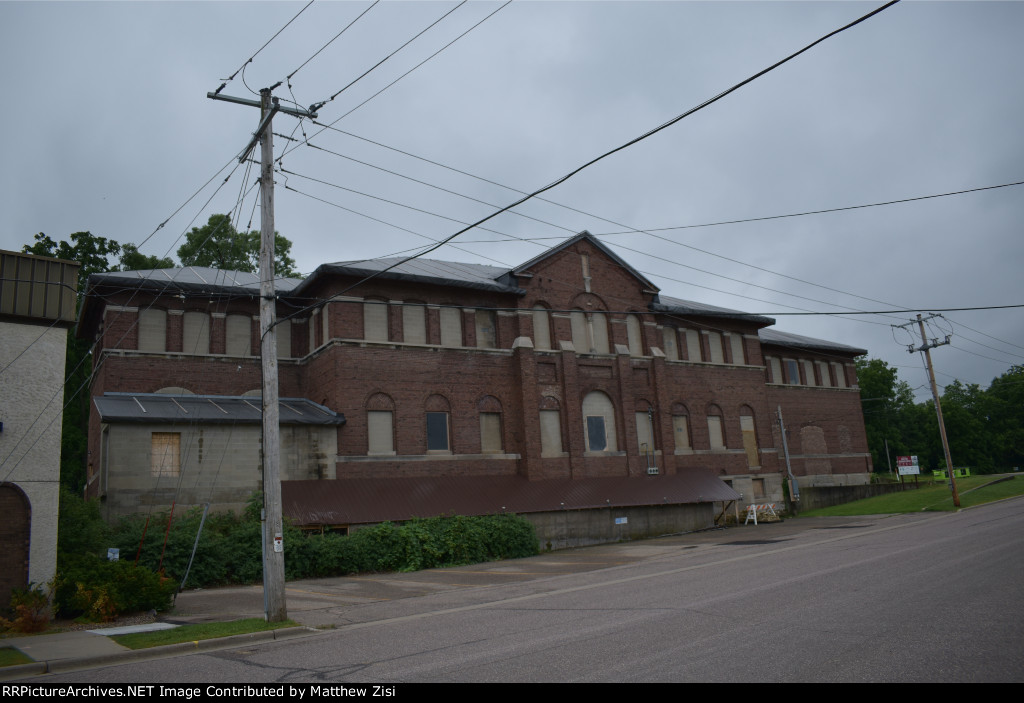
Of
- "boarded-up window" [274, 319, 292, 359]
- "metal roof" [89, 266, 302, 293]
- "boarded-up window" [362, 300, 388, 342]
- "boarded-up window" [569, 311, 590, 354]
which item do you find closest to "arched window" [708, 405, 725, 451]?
"boarded-up window" [569, 311, 590, 354]

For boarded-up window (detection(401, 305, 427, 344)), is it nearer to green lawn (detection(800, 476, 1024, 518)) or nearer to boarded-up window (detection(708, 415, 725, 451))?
boarded-up window (detection(708, 415, 725, 451))

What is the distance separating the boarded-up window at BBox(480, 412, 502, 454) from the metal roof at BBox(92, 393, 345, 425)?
6.48m

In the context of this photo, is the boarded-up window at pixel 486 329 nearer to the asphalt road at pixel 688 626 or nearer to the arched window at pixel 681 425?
the arched window at pixel 681 425

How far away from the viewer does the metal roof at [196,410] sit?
2630 centimetres

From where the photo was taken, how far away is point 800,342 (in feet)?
157

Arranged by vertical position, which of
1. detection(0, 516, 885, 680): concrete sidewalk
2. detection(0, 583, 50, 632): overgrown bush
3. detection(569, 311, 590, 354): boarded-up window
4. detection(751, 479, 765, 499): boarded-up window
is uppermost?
detection(569, 311, 590, 354): boarded-up window

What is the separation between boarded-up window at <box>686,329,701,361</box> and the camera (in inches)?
1614

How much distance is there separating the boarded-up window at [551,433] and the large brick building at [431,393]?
94mm

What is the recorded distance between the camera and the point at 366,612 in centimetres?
1633

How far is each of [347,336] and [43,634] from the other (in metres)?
17.8

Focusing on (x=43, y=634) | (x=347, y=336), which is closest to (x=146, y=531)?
(x=43, y=634)

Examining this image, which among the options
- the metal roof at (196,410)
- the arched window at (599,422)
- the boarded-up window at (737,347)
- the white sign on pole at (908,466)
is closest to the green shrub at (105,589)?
the metal roof at (196,410)

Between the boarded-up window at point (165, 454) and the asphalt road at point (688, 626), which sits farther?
the boarded-up window at point (165, 454)
